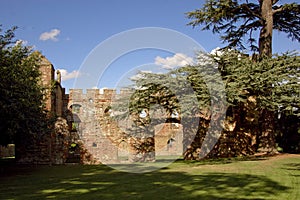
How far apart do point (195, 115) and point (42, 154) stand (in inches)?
Answer: 331

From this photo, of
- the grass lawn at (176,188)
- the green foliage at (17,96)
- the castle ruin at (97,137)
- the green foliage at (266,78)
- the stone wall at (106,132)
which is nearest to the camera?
the grass lawn at (176,188)

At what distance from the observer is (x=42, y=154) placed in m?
16.6

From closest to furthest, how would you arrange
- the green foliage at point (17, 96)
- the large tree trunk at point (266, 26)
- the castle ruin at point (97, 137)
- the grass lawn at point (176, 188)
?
the grass lawn at point (176, 188) < the green foliage at point (17, 96) < the castle ruin at point (97, 137) < the large tree trunk at point (266, 26)

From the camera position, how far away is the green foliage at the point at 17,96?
416 inches

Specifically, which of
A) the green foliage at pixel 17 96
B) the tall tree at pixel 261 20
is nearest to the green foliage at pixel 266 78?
the tall tree at pixel 261 20

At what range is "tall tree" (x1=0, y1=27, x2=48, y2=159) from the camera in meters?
10.6

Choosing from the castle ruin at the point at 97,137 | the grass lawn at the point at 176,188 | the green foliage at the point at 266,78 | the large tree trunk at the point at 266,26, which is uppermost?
the large tree trunk at the point at 266,26

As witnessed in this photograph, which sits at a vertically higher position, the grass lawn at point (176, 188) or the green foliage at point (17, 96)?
the green foliage at point (17, 96)

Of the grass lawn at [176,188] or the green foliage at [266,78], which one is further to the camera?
the green foliage at [266,78]

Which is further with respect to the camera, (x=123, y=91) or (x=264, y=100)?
(x=123, y=91)

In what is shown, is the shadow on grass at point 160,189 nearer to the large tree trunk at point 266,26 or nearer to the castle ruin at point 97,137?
the castle ruin at point 97,137

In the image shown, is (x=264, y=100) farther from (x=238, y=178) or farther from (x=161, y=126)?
(x=238, y=178)

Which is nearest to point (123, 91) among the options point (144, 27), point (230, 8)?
point (144, 27)

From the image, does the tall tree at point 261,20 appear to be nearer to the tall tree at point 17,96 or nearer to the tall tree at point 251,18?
the tall tree at point 251,18
